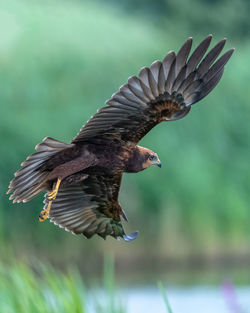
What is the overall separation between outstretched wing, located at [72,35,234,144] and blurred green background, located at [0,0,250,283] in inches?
288

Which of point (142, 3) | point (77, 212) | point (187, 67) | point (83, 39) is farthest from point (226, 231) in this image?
point (142, 3)

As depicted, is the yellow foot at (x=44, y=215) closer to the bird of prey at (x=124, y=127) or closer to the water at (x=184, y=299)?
the bird of prey at (x=124, y=127)

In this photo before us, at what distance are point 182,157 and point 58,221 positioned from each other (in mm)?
8578

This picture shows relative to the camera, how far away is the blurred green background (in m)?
Answer: 13.6

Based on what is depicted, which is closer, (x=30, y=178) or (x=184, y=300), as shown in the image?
(x=30, y=178)

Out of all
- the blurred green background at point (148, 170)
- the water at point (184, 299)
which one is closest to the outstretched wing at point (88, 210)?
the water at point (184, 299)

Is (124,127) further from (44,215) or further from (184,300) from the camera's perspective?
(184,300)

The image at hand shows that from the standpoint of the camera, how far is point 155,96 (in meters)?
5.30

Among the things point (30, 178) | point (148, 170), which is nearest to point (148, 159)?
point (30, 178)

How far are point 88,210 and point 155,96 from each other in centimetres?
112

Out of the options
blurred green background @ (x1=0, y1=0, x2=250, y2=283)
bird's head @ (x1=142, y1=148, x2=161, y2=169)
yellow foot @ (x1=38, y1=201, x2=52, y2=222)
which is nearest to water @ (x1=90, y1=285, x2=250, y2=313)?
blurred green background @ (x1=0, y1=0, x2=250, y2=283)

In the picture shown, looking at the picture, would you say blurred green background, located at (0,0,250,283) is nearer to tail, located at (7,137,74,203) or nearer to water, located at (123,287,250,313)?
water, located at (123,287,250,313)

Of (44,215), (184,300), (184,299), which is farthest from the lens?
(184,299)

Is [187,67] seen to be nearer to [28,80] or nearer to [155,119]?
[155,119]
